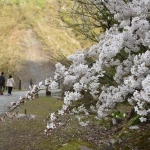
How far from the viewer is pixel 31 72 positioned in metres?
41.5

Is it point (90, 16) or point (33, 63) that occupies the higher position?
point (33, 63)

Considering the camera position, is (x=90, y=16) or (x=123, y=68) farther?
(x=90, y=16)

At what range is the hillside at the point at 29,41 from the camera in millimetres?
41000

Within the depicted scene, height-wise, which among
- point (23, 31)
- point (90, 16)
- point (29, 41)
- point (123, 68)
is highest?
point (23, 31)

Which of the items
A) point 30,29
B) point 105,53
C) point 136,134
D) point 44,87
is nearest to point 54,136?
point 136,134

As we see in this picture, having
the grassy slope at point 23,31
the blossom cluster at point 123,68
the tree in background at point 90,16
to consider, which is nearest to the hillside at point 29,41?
the grassy slope at point 23,31

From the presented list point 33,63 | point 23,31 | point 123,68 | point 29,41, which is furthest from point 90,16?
point 23,31

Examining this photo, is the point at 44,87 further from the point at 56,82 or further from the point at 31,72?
the point at 31,72

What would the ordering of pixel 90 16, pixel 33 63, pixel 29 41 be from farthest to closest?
pixel 29 41 → pixel 33 63 → pixel 90 16

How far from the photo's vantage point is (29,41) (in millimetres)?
45438

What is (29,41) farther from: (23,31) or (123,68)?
(123,68)

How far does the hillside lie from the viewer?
41.0m

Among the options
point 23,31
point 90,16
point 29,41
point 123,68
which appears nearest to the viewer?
point 123,68

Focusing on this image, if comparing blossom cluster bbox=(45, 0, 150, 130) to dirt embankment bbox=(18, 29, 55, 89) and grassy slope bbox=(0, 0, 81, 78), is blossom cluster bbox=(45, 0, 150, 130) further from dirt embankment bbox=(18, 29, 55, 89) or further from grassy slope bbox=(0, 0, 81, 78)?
grassy slope bbox=(0, 0, 81, 78)
